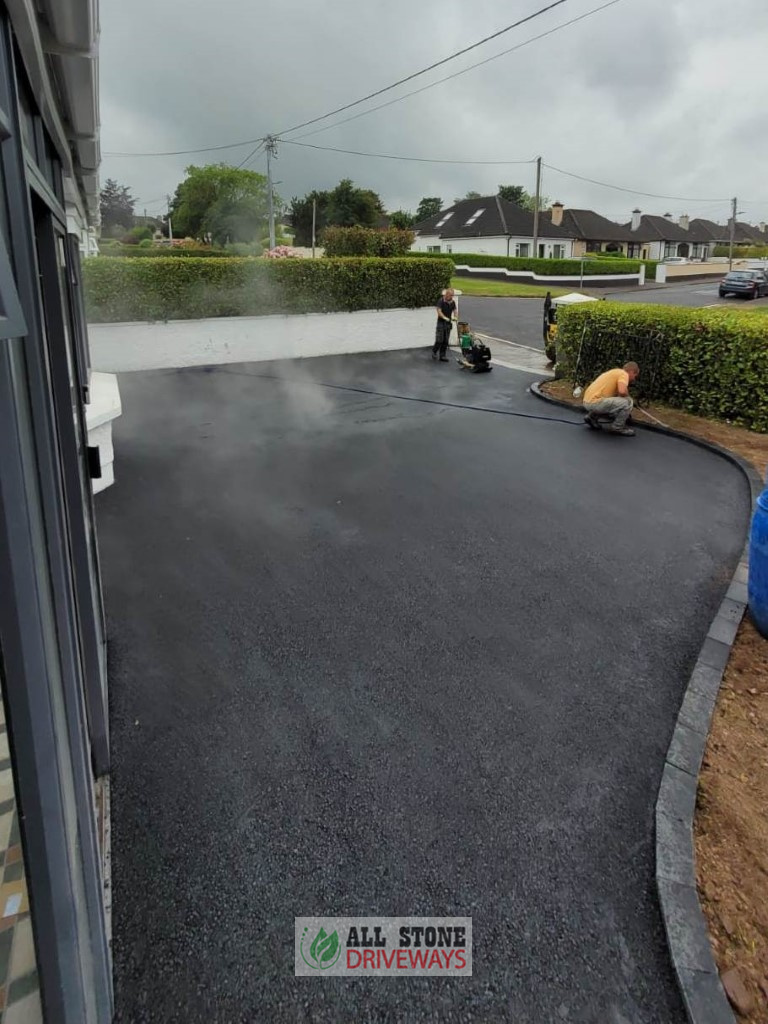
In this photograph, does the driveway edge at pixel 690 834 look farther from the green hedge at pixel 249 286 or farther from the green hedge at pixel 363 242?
the green hedge at pixel 363 242

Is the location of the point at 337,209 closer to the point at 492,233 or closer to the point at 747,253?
the point at 492,233

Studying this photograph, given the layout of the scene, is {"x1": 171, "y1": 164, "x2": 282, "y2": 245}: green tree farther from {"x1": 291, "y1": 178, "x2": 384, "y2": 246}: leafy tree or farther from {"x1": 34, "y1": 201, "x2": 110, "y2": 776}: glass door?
{"x1": 34, "y1": 201, "x2": 110, "y2": 776}: glass door

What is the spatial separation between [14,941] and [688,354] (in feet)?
33.5

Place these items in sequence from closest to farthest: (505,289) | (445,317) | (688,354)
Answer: (688,354), (445,317), (505,289)

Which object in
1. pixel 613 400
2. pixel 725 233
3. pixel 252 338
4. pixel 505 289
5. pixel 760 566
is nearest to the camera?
pixel 760 566

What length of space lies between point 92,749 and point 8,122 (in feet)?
8.26

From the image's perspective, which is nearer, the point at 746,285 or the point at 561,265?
the point at 746,285

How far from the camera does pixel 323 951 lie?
215 cm

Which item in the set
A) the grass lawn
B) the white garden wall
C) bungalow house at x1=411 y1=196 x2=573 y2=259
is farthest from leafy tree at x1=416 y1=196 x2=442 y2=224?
the white garden wall

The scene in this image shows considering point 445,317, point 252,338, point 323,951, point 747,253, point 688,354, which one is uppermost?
point 747,253

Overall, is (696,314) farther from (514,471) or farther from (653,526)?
(653,526)

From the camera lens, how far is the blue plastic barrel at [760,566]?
394 cm

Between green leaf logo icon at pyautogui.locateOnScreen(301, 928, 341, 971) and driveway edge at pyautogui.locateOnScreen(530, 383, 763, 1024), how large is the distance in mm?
1176

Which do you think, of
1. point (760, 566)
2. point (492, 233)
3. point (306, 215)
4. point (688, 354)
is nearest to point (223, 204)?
point (306, 215)
